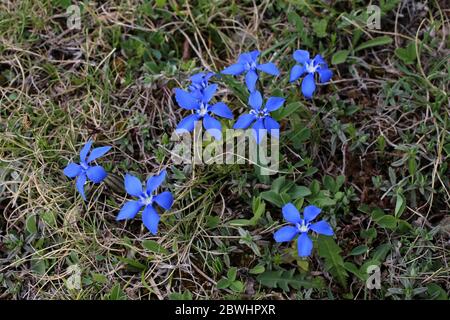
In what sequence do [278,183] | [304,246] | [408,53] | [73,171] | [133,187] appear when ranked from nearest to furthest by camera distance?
[304,246], [133,187], [73,171], [278,183], [408,53]

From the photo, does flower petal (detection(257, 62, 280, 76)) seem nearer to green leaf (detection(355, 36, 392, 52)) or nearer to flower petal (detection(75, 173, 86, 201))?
green leaf (detection(355, 36, 392, 52))

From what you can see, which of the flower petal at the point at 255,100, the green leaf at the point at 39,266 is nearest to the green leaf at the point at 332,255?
the flower petal at the point at 255,100

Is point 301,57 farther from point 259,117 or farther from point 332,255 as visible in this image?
point 332,255

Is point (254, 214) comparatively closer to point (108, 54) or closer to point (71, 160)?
point (71, 160)

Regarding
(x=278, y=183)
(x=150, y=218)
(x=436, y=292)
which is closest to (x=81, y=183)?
(x=150, y=218)

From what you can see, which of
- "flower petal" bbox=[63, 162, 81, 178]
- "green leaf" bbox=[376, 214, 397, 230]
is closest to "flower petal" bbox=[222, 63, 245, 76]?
"flower petal" bbox=[63, 162, 81, 178]
